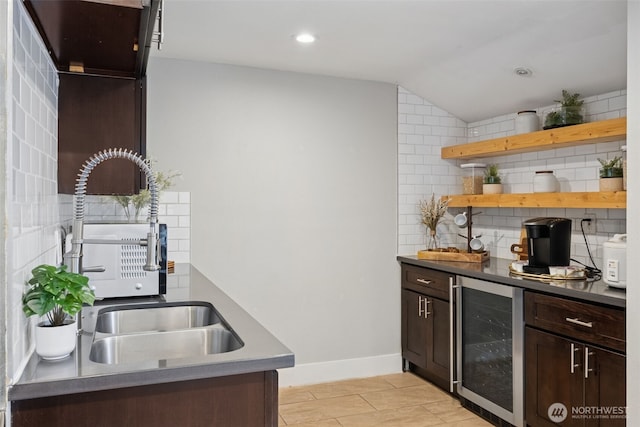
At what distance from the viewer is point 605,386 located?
2.43m

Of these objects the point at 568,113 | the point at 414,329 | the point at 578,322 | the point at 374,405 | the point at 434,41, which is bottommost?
the point at 374,405

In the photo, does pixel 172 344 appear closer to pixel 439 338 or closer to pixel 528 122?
pixel 439 338

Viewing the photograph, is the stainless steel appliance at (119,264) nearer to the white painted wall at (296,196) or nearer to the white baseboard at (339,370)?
the white painted wall at (296,196)

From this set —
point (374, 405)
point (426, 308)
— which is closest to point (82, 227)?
point (374, 405)

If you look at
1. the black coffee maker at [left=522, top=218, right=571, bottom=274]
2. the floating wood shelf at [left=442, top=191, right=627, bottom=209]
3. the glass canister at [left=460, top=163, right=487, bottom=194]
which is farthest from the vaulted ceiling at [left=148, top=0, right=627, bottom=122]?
the black coffee maker at [left=522, top=218, right=571, bottom=274]

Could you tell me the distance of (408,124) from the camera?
4.24 metres

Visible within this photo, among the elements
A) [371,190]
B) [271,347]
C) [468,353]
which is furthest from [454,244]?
[271,347]

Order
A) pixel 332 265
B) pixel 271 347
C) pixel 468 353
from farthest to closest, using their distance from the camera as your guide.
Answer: pixel 332 265
pixel 468 353
pixel 271 347

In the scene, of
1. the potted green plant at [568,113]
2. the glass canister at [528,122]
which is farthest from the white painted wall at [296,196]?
the potted green plant at [568,113]

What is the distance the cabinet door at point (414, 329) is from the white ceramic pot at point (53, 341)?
2915 mm

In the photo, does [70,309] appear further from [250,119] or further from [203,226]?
[250,119]

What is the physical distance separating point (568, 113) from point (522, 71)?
40 cm

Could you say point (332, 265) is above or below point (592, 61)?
below

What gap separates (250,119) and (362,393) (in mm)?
2183
